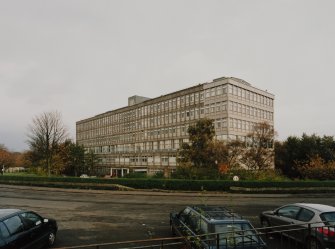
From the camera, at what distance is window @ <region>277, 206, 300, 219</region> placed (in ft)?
40.6

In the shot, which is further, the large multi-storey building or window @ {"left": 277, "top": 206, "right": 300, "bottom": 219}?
the large multi-storey building

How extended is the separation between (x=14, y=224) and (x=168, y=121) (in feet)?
201

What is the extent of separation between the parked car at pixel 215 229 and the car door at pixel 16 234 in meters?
5.35

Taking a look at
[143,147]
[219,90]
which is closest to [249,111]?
[219,90]

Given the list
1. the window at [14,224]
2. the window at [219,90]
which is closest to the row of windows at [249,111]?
the window at [219,90]

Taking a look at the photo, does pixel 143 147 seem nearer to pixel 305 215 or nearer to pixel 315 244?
pixel 305 215

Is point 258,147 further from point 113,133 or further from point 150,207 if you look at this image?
point 113,133

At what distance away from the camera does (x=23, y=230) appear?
1051cm

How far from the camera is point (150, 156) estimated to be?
7494 cm

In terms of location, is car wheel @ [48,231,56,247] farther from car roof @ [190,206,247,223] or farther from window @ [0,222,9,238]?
car roof @ [190,206,247,223]

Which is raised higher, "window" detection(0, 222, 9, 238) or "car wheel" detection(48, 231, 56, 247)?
"window" detection(0, 222, 9, 238)

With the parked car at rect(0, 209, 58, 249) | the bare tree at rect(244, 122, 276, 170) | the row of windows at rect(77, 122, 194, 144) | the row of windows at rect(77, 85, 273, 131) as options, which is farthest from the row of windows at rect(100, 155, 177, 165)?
the parked car at rect(0, 209, 58, 249)

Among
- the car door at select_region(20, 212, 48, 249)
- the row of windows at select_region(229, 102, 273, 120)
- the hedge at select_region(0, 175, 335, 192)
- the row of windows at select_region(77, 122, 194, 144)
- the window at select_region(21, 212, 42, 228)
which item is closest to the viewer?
the car door at select_region(20, 212, 48, 249)

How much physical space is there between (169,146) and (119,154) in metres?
23.9
